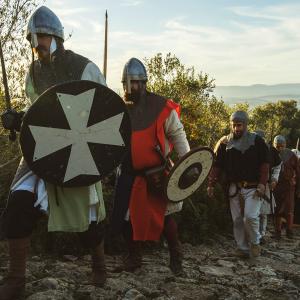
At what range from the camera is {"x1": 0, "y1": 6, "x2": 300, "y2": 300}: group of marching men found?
282 centimetres

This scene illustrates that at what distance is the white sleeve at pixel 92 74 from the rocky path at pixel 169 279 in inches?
54.8

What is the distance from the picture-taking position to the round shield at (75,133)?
2.65 m

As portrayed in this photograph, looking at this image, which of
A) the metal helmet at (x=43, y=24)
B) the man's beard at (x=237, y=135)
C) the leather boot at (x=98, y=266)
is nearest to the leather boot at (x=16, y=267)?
the leather boot at (x=98, y=266)

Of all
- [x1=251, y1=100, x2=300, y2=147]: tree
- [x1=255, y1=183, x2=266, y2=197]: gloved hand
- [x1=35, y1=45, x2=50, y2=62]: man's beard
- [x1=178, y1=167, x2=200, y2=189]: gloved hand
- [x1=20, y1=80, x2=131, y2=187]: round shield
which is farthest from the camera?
[x1=251, y1=100, x2=300, y2=147]: tree

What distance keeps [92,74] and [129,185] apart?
1.24 meters

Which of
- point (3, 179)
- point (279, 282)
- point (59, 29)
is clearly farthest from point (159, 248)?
point (59, 29)

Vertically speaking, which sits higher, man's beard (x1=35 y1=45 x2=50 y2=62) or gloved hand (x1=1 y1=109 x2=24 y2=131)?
man's beard (x1=35 y1=45 x2=50 y2=62)

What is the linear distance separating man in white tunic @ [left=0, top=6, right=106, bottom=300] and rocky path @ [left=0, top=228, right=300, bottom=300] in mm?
381

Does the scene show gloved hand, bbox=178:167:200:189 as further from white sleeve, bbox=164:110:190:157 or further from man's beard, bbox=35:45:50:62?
man's beard, bbox=35:45:50:62

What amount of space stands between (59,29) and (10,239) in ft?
4.25

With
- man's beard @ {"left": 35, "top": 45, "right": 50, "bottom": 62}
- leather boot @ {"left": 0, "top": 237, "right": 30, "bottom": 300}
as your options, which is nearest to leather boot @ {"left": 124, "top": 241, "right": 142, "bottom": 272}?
leather boot @ {"left": 0, "top": 237, "right": 30, "bottom": 300}

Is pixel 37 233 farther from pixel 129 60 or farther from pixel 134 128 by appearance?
pixel 129 60

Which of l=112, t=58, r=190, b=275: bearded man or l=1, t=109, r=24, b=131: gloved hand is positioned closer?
l=1, t=109, r=24, b=131: gloved hand

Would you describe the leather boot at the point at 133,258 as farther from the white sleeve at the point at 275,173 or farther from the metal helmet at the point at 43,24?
the white sleeve at the point at 275,173
